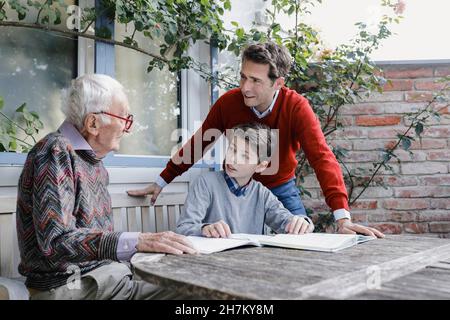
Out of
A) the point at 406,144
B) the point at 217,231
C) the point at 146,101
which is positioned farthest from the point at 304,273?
the point at 406,144

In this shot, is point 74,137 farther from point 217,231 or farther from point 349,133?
point 349,133

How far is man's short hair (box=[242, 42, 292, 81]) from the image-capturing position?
214cm

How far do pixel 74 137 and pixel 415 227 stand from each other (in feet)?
8.15

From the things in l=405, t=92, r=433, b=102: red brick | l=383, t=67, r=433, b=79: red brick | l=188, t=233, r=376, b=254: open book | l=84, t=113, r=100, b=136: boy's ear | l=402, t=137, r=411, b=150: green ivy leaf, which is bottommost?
l=188, t=233, r=376, b=254: open book

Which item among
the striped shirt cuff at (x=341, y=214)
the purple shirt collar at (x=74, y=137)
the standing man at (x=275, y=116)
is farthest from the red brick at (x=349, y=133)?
the purple shirt collar at (x=74, y=137)

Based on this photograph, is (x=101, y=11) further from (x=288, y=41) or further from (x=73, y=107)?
(x=288, y=41)

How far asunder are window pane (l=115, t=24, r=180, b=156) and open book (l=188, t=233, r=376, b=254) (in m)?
1.25

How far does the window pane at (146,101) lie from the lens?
2545mm

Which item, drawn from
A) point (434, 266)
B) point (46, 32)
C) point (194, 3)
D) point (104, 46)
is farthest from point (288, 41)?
point (434, 266)

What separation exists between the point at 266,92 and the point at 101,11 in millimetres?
885

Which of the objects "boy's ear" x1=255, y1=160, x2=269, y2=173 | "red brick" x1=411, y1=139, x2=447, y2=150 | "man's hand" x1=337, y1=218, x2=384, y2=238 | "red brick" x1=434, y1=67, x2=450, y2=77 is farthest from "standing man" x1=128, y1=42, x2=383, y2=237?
"red brick" x1=434, y1=67, x2=450, y2=77

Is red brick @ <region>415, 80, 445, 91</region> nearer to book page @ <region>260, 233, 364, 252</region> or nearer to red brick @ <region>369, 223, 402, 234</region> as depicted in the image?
red brick @ <region>369, 223, 402, 234</region>

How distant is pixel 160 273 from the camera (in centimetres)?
100

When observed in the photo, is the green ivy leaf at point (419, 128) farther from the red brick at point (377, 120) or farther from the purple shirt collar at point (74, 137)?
the purple shirt collar at point (74, 137)
